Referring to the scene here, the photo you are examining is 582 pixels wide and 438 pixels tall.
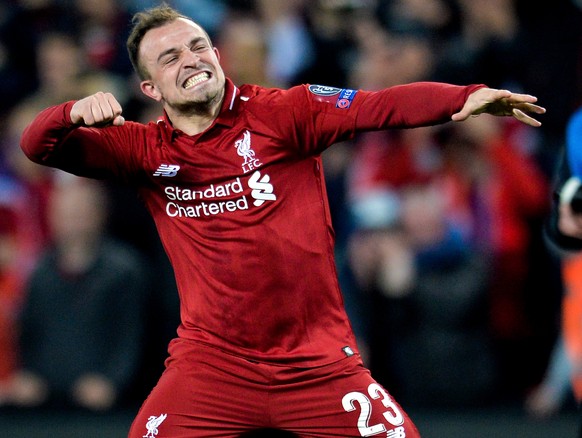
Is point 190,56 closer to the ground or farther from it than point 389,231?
farther from it

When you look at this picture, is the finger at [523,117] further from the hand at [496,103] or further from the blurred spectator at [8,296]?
the blurred spectator at [8,296]

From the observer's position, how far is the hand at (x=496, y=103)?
4105 millimetres

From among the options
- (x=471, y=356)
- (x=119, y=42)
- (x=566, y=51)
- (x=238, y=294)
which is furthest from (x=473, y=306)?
(x=119, y=42)

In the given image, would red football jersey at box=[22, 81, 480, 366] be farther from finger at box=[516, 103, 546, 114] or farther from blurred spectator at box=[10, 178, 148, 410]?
blurred spectator at box=[10, 178, 148, 410]

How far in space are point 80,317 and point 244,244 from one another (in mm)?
2873

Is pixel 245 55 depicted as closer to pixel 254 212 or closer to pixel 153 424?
pixel 254 212

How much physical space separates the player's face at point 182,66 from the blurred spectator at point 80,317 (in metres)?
2.56

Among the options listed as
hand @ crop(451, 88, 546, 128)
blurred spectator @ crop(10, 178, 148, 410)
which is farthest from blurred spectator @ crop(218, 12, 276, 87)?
hand @ crop(451, 88, 546, 128)

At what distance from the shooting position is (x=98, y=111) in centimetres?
434

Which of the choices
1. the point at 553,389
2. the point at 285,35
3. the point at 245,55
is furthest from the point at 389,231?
the point at 285,35

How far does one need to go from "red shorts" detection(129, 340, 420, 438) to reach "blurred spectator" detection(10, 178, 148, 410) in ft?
8.51

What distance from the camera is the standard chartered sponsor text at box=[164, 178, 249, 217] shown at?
183 inches

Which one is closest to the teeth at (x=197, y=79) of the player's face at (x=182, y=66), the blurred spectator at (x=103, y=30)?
the player's face at (x=182, y=66)

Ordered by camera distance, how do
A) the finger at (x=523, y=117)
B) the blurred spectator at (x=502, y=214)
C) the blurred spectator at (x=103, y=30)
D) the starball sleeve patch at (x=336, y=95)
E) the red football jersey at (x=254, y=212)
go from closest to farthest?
the finger at (x=523, y=117), the starball sleeve patch at (x=336, y=95), the red football jersey at (x=254, y=212), the blurred spectator at (x=502, y=214), the blurred spectator at (x=103, y=30)
